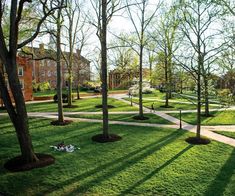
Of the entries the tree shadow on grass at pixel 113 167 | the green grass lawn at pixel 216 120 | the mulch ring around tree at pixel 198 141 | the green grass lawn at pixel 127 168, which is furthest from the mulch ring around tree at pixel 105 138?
the green grass lawn at pixel 216 120

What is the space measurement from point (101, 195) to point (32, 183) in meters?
2.27

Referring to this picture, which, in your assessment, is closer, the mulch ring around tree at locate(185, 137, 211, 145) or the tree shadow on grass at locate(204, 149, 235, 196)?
the tree shadow on grass at locate(204, 149, 235, 196)

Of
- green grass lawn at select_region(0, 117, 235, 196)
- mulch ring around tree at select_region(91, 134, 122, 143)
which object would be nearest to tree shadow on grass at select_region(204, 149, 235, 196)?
green grass lawn at select_region(0, 117, 235, 196)

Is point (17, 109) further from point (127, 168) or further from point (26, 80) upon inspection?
point (26, 80)

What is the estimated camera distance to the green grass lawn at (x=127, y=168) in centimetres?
742

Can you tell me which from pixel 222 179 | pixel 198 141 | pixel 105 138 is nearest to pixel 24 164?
pixel 105 138

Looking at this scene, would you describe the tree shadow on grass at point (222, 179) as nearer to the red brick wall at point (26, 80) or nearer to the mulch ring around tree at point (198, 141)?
the mulch ring around tree at point (198, 141)

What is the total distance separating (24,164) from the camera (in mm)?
9023

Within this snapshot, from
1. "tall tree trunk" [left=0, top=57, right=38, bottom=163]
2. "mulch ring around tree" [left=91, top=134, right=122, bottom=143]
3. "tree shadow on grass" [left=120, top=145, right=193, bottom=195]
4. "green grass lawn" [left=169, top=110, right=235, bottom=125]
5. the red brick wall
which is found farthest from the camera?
the red brick wall

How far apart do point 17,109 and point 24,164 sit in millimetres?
2004

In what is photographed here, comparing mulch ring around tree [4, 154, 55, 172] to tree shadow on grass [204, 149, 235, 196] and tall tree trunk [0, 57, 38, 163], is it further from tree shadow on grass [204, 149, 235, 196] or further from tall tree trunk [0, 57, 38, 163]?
tree shadow on grass [204, 149, 235, 196]

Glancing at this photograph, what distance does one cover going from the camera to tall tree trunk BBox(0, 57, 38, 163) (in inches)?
350

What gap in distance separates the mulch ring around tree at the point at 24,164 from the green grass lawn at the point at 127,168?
26 cm

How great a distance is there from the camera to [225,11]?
38.6ft
